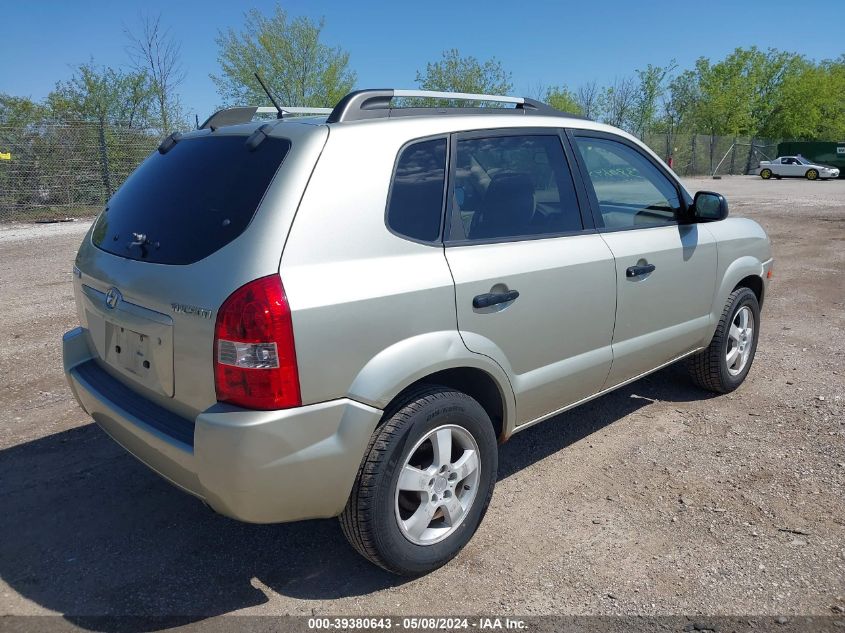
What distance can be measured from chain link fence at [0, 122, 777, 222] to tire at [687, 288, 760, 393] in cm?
1579

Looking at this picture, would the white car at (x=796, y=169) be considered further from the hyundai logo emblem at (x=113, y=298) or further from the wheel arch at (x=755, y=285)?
the hyundai logo emblem at (x=113, y=298)

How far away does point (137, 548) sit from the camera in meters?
3.03

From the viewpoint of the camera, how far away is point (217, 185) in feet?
8.74

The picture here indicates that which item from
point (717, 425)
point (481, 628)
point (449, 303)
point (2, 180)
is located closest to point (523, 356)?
point (449, 303)

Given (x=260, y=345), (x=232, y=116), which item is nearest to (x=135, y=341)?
(x=260, y=345)

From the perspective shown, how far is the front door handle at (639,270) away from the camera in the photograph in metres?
3.55

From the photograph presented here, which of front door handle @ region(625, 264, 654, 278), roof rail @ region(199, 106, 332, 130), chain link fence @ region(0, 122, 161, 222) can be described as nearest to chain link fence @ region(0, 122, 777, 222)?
chain link fence @ region(0, 122, 161, 222)

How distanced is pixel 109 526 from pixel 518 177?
8.46 ft

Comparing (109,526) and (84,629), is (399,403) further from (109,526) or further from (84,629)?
(109,526)

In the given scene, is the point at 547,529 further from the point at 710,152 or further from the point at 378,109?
the point at 710,152

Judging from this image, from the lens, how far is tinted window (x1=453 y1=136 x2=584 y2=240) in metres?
2.99

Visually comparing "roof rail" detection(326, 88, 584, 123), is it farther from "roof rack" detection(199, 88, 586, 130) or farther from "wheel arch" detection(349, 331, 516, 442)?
"wheel arch" detection(349, 331, 516, 442)

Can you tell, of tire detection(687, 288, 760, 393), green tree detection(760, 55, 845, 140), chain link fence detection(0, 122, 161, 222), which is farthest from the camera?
green tree detection(760, 55, 845, 140)

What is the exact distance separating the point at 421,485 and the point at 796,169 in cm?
4345
